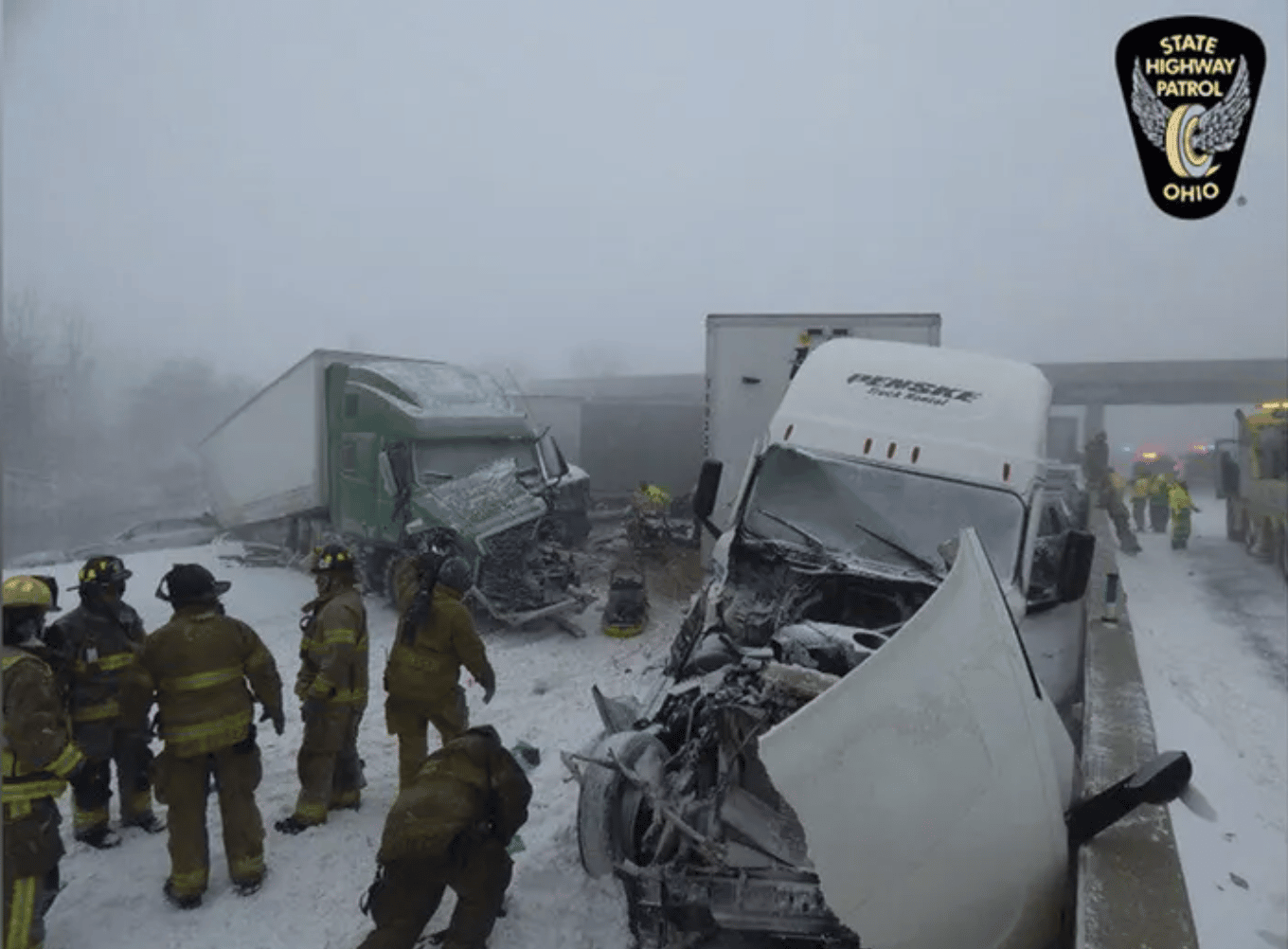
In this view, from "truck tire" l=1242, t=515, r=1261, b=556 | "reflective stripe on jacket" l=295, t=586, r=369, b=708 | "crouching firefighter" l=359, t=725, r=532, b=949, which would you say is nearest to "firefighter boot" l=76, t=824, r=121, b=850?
"reflective stripe on jacket" l=295, t=586, r=369, b=708

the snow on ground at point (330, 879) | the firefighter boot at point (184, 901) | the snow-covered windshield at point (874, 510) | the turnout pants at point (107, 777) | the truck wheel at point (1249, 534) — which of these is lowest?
the truck wheel at point (1249, 534)

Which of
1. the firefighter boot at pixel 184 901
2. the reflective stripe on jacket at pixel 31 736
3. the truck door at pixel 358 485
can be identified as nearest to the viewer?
the reflective stripe on jacket at pixel 31 736

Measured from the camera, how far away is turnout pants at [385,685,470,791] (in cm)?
515

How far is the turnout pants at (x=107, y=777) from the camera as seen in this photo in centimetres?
464

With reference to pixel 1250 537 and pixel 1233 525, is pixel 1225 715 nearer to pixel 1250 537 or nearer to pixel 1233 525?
pixel 1250 537

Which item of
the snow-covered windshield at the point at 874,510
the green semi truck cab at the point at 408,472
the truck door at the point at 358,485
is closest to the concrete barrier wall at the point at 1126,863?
the snow-covered windshield at the point at 874,510

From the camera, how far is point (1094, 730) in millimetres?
5934

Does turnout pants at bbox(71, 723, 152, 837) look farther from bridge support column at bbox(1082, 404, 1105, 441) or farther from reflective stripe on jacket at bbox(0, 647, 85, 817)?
bridge support column at bbox(1082, 404, 1105, 441)

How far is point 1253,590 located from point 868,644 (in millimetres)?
11108

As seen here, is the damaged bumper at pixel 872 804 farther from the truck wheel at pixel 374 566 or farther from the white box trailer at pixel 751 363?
the truck wheel at pixel 374 566

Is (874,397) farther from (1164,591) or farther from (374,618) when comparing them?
(1164,591)

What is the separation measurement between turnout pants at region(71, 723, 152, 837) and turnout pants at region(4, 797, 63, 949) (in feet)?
2.69

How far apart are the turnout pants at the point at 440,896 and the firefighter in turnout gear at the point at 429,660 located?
Answer: 130 cm

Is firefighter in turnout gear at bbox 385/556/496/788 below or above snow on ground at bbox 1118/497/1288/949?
above
